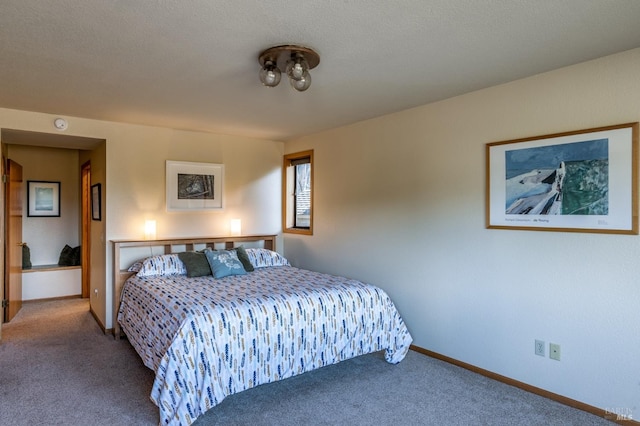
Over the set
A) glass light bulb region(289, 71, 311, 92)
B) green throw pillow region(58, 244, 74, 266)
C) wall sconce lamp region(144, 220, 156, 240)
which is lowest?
green throw pillow region(58, 244, 74, 266)

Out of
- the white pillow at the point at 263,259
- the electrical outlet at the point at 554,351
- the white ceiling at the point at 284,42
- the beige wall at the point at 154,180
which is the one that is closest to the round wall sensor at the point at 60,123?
the beige wall at the point at 154,180

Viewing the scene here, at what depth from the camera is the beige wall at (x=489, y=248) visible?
241 centimetres

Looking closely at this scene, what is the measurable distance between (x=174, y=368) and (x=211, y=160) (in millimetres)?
→ 2961

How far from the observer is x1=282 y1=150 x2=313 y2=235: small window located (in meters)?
5.09

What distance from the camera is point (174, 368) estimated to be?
227 centimetres

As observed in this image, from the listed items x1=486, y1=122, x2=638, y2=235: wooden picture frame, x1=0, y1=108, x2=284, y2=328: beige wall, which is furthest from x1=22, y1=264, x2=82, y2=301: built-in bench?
x1=486, y1=122, x2=638, y2=235: wooden picture frame

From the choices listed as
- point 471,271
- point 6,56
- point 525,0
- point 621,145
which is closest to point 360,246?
point 471,271

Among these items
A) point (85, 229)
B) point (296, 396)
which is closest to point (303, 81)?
point (296, 396)

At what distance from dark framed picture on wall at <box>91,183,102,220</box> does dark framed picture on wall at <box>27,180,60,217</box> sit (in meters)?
1.50

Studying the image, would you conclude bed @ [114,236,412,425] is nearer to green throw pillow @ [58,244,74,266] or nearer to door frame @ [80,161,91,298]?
door frame @ [80,161,91,298]

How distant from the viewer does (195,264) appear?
12.7 ft

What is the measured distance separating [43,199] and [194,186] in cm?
283

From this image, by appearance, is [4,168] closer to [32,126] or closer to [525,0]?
[32,126]

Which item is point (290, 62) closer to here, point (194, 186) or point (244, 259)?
point (244, 259)
